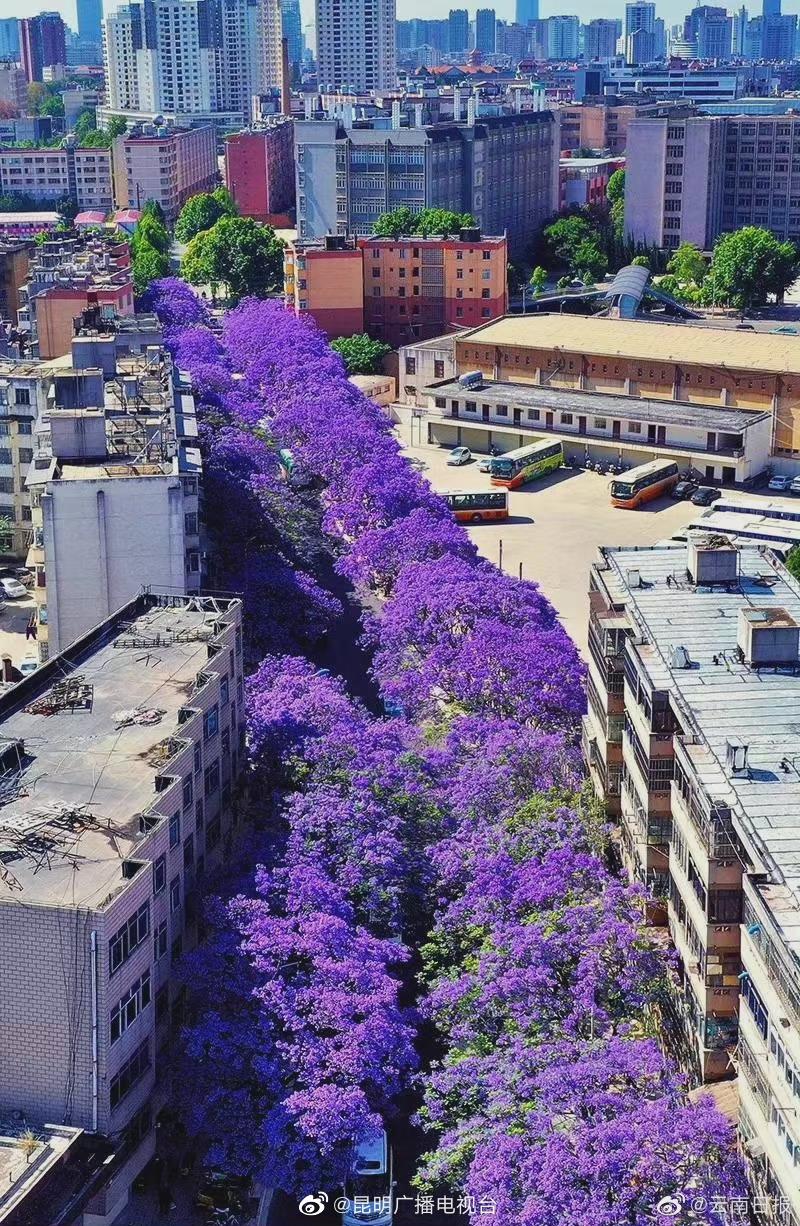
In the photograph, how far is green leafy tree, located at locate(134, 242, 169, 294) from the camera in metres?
93.8

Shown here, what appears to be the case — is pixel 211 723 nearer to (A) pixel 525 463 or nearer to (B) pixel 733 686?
(B) pixel 733 686

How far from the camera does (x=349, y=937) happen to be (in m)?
23.6

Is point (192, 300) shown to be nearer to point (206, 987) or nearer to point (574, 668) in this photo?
point (574, 668)

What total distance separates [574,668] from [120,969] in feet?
48.5

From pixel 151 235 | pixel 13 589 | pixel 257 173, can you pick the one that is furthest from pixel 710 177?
pixel 13 589

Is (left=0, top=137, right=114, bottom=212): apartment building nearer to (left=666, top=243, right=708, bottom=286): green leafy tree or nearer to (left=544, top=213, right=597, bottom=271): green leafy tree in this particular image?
(left=544, top=213, right=597, bottom=271): green leafy tree

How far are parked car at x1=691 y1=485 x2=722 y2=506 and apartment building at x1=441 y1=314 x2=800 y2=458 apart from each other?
1.76 m

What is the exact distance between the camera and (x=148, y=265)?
96.8 metres

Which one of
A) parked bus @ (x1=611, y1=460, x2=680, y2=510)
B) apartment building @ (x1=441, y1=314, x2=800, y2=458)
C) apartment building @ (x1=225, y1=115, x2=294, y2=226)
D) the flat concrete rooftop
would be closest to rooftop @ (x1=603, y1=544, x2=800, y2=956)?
parked bus @ (x1=611, y1=460, x2=680, y2=510)

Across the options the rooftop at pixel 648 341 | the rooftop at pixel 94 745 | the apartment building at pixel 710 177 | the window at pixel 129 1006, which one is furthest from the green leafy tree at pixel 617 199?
the window at pixel 129 1006

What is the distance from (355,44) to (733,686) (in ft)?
584

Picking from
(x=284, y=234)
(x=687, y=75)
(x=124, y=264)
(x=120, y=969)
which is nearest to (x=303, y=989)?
(x=120, y=969)

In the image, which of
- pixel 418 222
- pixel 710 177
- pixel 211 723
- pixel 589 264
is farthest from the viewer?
pixel 710 177

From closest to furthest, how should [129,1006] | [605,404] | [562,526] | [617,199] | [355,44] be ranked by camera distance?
[129,1006], [562,526], [605,404], [617,199], [355,44]
